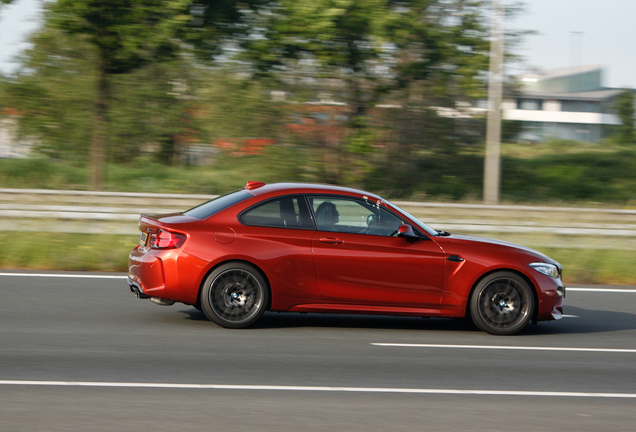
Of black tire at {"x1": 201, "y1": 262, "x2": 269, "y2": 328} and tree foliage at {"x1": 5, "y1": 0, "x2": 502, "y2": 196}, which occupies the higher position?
tree foliage at {"x1": 5, "y1": 0, "x2": 502, "y2": 196}

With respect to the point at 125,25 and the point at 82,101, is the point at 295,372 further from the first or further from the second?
the point at 82,101

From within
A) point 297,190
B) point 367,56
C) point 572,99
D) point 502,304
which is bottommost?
point 502,304

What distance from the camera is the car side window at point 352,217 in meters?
7.46

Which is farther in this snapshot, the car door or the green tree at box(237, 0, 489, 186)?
the green tree at box(237, 0, 489, 186)

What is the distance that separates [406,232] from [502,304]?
1.32 meters

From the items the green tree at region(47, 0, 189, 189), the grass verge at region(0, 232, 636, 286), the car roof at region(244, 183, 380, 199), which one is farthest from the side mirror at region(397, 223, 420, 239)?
the green tree at region(47, 0, 189, 189)

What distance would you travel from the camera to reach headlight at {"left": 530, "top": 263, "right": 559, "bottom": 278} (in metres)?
7.67

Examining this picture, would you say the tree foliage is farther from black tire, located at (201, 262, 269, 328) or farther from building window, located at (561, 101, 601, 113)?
building window, located at (561, 101, 601, 113)

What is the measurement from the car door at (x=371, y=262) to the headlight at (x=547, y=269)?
3.38 feet

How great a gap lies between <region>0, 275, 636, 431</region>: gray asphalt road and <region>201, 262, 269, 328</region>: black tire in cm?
18

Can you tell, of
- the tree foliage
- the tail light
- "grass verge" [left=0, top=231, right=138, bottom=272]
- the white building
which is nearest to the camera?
the tail light

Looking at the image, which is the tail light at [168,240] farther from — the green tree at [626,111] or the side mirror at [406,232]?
the green tree at [626,111]

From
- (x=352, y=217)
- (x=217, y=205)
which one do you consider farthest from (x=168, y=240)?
(x=352, y=217)

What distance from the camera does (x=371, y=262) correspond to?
7348 millimetres
